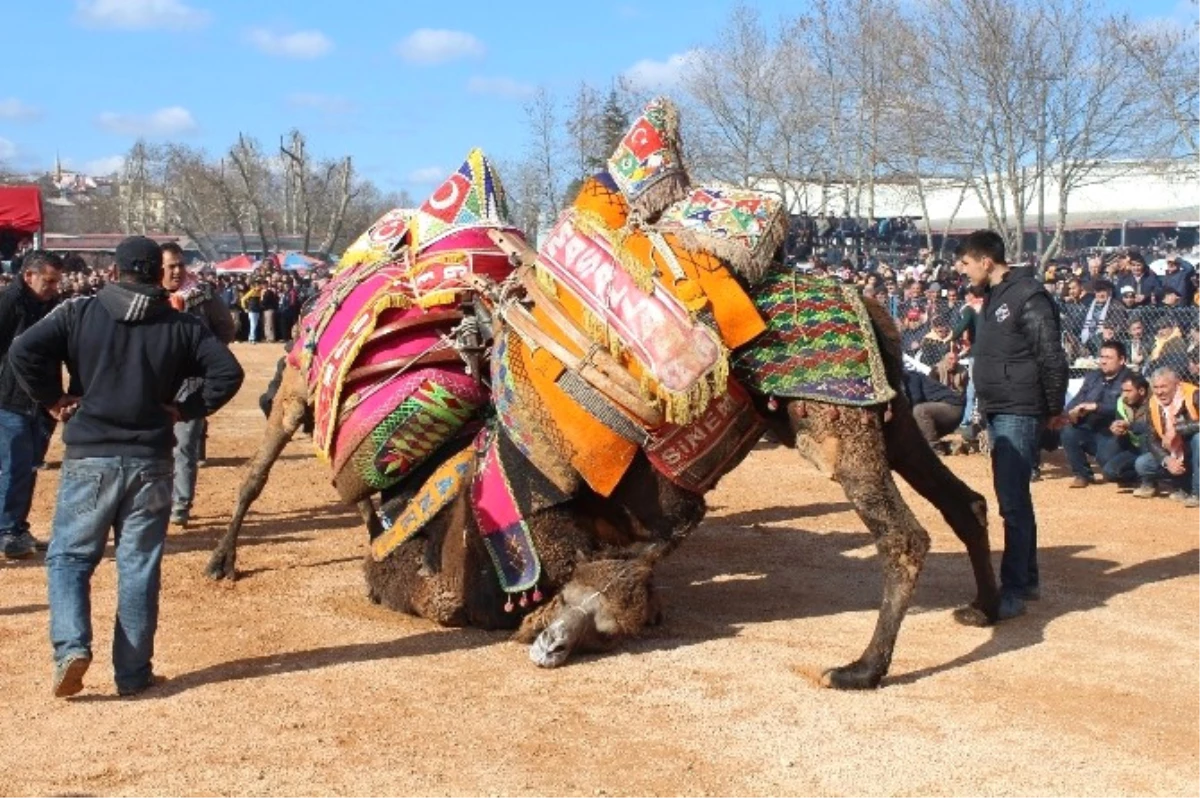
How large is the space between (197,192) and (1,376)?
63.0 meters

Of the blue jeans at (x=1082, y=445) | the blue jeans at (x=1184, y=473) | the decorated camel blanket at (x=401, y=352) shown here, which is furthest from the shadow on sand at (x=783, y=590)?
the blue jeans at (x=1082, y=445)

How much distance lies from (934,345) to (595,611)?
10183mm

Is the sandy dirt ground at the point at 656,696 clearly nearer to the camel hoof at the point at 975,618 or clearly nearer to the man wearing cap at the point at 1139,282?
the camel hoof at the point at 975,618

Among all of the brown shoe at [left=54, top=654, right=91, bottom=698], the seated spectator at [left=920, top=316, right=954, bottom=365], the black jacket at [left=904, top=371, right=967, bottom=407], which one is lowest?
the brown shoe at [left=54, top=654, right=91, bottom=698]

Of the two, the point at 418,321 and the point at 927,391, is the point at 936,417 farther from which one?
the point at 418,321

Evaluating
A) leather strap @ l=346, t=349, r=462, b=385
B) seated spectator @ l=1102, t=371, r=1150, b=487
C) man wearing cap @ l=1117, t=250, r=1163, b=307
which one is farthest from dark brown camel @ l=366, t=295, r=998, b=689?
man wearing cap @ l=1117, t=250, r=1163, b=307

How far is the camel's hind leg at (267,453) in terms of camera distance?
7.46 meters

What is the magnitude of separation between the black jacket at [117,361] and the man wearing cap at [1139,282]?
39.5ft

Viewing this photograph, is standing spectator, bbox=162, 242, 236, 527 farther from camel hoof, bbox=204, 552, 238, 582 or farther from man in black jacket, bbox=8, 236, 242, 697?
man in black jacket, bbox=8, 236, 242, 697

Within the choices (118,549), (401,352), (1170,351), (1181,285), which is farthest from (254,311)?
(118,549)

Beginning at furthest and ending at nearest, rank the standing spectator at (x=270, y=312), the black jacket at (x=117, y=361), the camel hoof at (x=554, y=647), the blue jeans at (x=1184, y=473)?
the standing spectator at (x=270, y=312), the blue jeans at (x=1184, y=473), the camel hoof at (x=554, y=647), the black jacket at (x=117, y=361)

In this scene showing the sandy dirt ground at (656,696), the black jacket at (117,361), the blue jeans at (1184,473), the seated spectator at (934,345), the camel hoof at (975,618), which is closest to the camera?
the sandy dirt ground at (656,696)

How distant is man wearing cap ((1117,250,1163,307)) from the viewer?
1486 centimetres

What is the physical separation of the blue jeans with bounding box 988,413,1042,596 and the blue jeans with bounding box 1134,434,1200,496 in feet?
14.3
